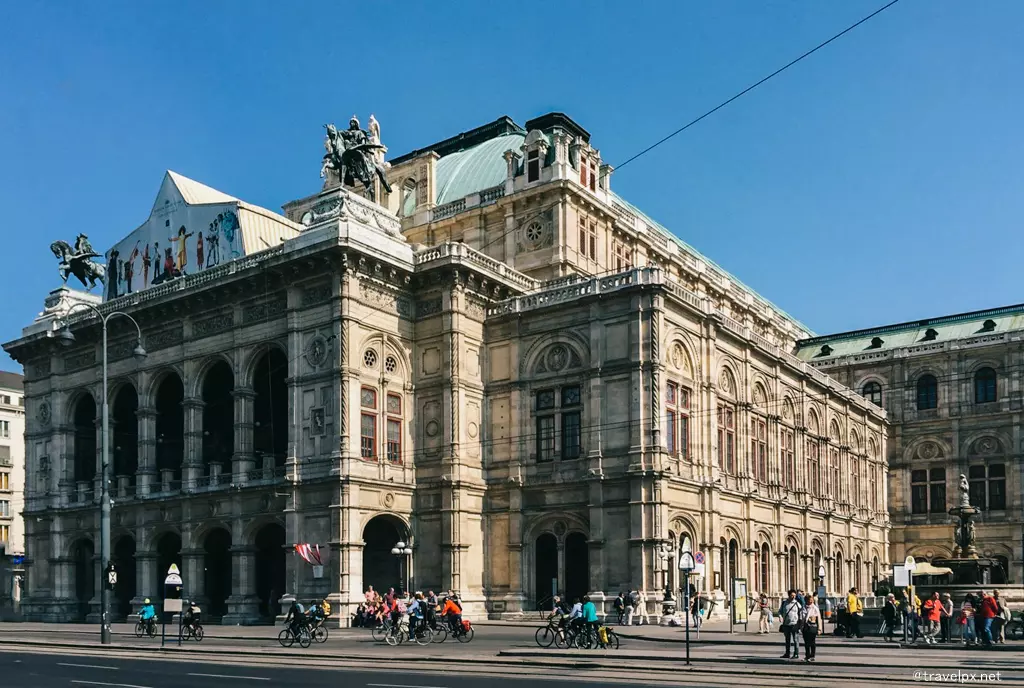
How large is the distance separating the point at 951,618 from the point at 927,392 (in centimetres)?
4955

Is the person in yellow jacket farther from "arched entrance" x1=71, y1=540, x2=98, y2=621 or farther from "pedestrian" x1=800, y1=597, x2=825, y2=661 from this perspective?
"arched entrance" x1=71, y1=540, x2=98, y2=621

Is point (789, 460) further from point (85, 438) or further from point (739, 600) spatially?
point (85, 438)

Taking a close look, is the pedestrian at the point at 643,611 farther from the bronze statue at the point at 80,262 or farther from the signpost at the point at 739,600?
the bronze statue at the point at 80,262

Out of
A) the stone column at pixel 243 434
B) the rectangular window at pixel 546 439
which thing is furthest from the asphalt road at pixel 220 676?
the rectangular window at pixel 546 439

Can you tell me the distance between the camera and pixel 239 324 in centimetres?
5353

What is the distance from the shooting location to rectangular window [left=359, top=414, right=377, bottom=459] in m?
49.1

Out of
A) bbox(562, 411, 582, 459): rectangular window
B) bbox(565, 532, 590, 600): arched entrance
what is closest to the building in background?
bbox(565, 532, 590, 600): arched entrance

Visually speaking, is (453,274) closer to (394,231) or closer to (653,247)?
(394,231)

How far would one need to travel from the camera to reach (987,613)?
3259cm

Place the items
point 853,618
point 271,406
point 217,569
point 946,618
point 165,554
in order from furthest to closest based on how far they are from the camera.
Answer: point 165,554, point 217,569, point 271,406, point 853,618, point 946,618

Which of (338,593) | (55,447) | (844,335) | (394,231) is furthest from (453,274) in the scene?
(844,335)

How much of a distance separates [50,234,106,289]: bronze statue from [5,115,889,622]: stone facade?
4369mm

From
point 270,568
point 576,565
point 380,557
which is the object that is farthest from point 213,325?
point 576,565

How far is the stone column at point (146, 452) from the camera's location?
56.7 metres
